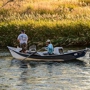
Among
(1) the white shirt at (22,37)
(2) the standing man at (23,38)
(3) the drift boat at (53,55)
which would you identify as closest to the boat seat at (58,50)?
(3) the drift boat at (53,55)

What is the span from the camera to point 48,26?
4284cm

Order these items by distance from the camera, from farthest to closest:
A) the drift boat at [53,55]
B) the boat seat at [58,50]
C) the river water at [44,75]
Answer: the boat seat at [58,50] → the drift boat at [53,55] → the river water at [44,75]

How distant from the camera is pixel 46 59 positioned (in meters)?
32.9

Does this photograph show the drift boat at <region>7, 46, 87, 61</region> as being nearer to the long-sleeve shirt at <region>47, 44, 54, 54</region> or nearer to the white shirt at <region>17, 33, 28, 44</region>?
the long-sleeve shirt at <region>47, 44, 54, 54</region>

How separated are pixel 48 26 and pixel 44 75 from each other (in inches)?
631

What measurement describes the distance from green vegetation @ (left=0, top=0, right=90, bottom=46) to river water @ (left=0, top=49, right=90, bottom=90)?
283 inches

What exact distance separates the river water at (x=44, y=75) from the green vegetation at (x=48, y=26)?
718 cm

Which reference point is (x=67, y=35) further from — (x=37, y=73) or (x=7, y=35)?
(x=37, y=73)

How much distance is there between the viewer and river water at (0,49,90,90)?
23688mm

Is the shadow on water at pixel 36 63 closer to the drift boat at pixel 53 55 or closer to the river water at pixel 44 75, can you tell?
the river water at pixel 44 75

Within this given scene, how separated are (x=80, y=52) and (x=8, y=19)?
14.2m

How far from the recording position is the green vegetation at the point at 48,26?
137 ft

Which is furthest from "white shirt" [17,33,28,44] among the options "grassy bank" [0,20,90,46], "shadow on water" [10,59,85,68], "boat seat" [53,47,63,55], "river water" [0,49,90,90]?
"grassy bank" [0,20,90,46]

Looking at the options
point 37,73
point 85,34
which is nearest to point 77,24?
point 85,34
